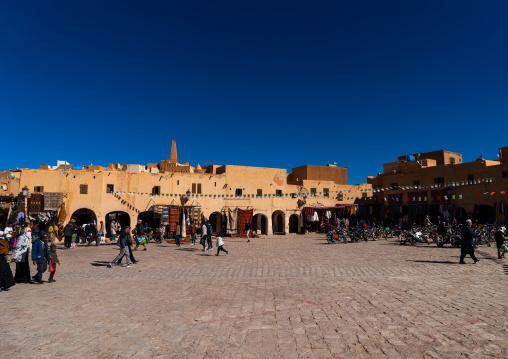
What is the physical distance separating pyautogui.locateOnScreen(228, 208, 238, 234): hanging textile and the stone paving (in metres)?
20.5

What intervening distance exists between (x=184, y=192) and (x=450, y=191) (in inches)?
949

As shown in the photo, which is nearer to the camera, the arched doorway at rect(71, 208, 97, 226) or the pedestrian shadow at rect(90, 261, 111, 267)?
the pedestrian shadow at rect(90, 261, 111, 267)

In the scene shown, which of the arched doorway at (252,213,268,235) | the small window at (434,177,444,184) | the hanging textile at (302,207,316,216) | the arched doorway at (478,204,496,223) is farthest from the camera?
the arched doorway at (252,213,268,235)

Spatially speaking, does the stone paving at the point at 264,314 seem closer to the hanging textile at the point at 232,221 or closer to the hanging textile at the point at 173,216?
the hanging textile at the point at 173,216

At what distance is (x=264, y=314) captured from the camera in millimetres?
6660

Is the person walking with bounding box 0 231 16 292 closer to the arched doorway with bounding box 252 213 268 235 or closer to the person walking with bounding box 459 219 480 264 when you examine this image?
the person walking with bounding box 459 219 480 264

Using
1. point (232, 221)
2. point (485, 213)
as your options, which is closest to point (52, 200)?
point (232, 221)

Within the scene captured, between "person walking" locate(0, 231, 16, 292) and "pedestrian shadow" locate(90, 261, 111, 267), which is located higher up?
"person walking" locate(0, 231, 16, 292)

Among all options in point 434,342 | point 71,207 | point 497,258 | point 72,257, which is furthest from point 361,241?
point 71,207

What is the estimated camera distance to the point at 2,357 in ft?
15.6

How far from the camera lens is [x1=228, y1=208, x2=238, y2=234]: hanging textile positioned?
32.5 meters

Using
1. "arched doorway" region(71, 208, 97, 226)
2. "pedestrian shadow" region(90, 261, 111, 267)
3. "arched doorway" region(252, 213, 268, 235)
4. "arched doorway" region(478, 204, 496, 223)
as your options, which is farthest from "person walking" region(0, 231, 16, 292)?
"arched doorway" region(478, 204, 496, 223)

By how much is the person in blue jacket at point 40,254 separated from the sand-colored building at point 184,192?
59.3ft

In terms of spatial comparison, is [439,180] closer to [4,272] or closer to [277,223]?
[277,223]
